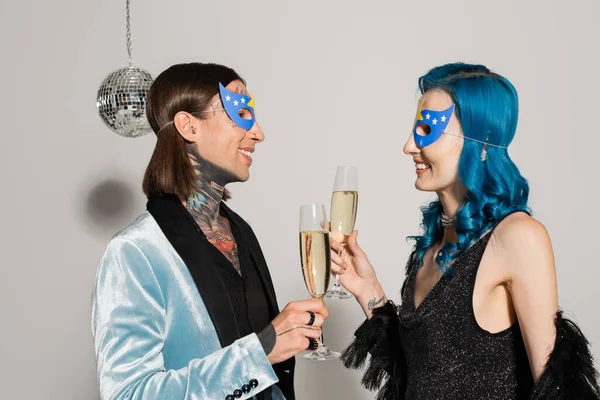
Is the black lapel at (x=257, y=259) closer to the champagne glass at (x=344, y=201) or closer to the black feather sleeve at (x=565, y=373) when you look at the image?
the champagne glass at (x=344, y=201)

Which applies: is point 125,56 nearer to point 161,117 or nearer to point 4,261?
point 4,261

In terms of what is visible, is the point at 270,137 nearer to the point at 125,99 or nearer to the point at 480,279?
the point at 125,99

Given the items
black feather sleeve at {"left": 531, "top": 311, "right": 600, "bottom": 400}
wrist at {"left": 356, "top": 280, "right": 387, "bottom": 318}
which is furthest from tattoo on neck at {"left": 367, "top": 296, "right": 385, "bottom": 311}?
black feather sleeve at {"left": 531, "top": 311, "right": 600, "bottom": 400}

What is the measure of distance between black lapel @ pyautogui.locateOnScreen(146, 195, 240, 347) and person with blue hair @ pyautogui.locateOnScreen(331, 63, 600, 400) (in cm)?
47

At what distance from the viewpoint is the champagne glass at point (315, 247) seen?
6.53ft

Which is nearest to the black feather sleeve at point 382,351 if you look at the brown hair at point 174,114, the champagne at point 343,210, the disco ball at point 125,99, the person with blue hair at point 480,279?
the person with blue hair at point 480,279

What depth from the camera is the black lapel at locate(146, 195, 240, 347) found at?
2.07m

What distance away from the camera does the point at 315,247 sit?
6.55 feet

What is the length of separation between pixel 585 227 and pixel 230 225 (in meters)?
2.60

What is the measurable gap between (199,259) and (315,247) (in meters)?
0.35

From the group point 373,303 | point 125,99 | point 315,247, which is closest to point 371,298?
point 373,303

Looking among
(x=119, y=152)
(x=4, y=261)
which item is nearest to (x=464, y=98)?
(x=119, y=152)

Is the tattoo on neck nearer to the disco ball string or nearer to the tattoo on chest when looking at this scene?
the tattoo on chest

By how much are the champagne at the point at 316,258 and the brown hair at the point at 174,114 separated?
45 cm
